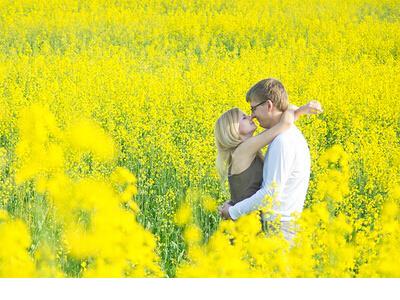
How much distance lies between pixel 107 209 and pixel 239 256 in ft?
1.27

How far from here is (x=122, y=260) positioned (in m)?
1.84

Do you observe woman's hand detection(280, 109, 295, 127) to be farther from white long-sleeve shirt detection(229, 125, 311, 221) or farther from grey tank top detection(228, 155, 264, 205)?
grey tank top detection(228, 155, 264, 205)

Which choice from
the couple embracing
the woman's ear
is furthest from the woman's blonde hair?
the woman's ear

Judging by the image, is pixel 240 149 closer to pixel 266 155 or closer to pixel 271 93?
pixel 266 155

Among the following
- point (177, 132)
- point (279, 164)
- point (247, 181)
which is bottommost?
point (177, 132)

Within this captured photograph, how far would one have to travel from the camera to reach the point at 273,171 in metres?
2.64

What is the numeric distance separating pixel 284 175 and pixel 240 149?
0.68 ft

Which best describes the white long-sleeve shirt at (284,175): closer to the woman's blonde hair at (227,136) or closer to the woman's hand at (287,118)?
the woman's hand at (287,118)

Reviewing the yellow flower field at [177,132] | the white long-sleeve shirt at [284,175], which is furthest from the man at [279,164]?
the yellow flower field at [177,132]

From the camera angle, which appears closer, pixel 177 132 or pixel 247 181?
pixel 247 181

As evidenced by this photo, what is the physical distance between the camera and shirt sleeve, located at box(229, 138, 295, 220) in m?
2.62

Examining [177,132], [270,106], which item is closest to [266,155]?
[270,106]

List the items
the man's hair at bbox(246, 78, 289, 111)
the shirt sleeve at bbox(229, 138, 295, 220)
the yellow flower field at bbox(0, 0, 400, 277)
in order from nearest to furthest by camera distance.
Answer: the yellow flower field at bbox(0, 0, 400, 277), the shirt sleeve at bbox(229, 138, 295, 220), the man's hair at bbox(246, 78, 289, 111)
